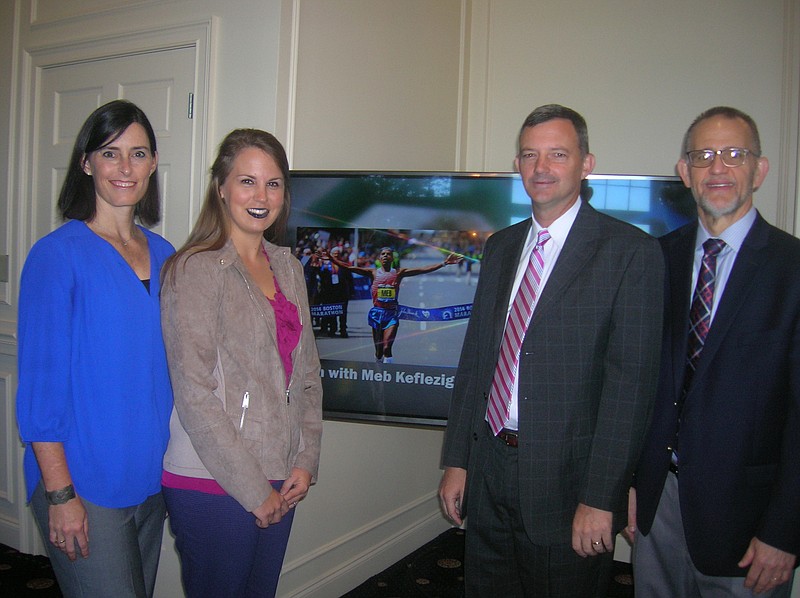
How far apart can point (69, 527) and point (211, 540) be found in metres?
0.30

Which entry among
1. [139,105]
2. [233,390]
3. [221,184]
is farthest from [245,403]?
[139,105]

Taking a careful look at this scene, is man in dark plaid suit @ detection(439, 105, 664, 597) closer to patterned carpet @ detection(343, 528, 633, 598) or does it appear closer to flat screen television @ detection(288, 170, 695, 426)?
flat screen television @ detection(288, 170, 695, 426)

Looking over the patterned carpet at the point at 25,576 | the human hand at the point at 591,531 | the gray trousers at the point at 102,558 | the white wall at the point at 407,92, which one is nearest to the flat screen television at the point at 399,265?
the white wall at the point at 407,92

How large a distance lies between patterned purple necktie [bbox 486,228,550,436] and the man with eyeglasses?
338 millimetres

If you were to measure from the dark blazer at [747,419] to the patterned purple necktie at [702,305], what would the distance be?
0.04m

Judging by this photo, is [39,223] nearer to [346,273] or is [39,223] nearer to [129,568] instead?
[346,273]

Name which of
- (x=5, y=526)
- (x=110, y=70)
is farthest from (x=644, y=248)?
(x=5, y=526)

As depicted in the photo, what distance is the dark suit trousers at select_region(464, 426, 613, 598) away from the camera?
1.56m

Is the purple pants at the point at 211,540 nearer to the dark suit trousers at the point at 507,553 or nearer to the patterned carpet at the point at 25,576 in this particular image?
the dark suit trousers at the point at 507,553

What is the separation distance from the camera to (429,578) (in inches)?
114

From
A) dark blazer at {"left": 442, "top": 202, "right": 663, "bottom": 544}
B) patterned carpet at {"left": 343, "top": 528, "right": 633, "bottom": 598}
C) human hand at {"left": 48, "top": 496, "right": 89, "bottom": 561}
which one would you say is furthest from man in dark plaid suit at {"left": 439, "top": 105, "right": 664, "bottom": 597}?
patterned carpet at {"left": 343, "top": 528, "right": 633, "bottom": 598}

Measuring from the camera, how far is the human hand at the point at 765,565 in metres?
1.37

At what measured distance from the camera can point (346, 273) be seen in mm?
Result: 2254

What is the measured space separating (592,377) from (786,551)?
54cm
